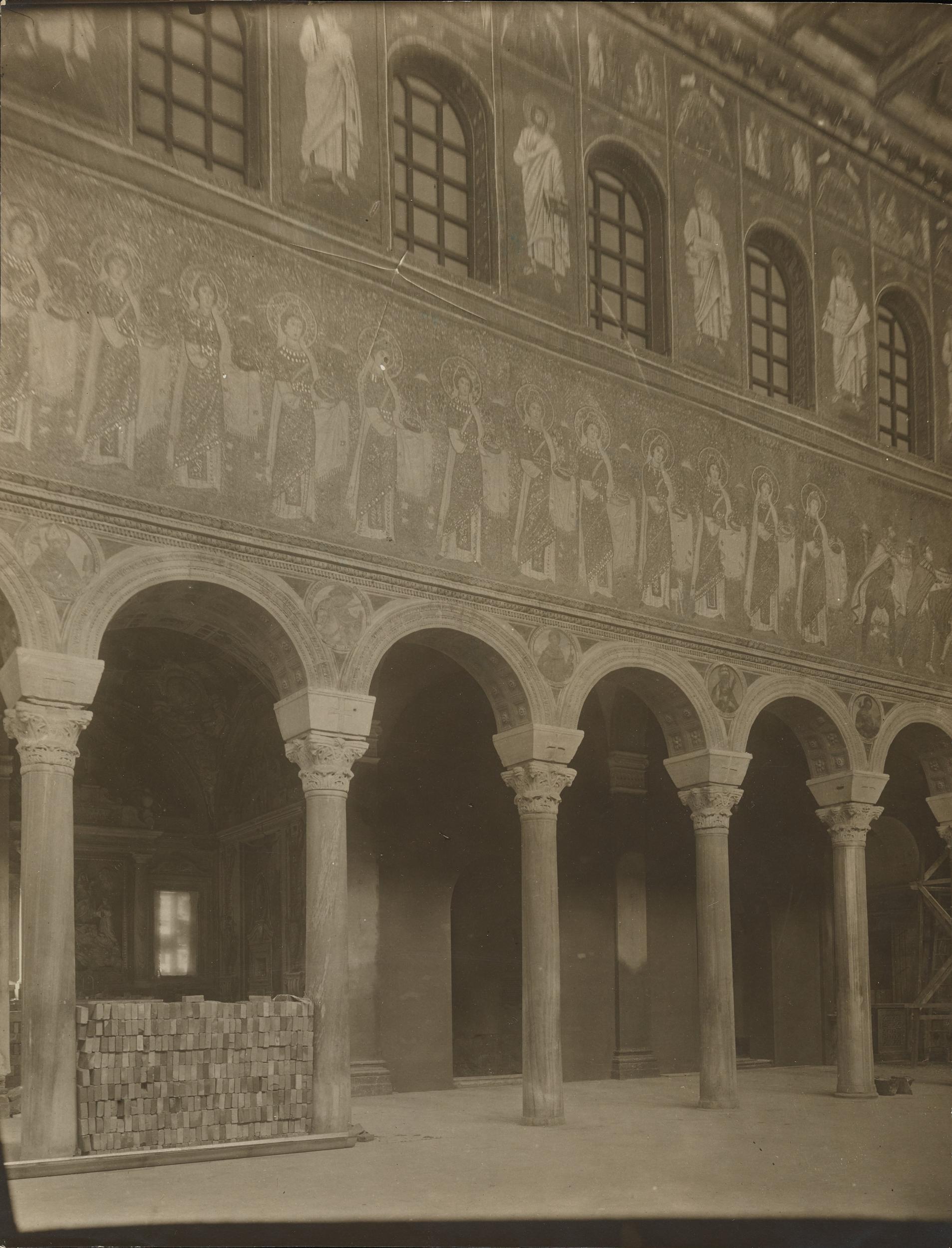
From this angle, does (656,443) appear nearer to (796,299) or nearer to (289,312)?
(796,299)

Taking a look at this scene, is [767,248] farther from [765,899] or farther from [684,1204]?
[684,1204]

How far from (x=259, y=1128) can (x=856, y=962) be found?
24.3 feet

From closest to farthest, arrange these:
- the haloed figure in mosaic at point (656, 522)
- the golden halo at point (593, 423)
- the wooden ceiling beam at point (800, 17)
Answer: the wooden ceiling beam at point (800, 17), the golden halo at point (593, 423), the haloed figure in mosaic at point (656, 522)

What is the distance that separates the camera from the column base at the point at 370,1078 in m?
15.3

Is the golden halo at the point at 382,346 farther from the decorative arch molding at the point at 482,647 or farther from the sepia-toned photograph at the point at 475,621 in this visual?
the decorative arch molding at the point at 482,647

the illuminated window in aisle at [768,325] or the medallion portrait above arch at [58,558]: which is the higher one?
the illuminated window in aisle at [768,325]

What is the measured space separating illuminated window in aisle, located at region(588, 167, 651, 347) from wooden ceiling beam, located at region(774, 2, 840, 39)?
241 cm

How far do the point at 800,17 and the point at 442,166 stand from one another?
432cm

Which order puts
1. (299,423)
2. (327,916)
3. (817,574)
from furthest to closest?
(817,574) < (299,423) < (327,916)

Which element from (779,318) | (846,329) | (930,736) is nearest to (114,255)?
(779,318)

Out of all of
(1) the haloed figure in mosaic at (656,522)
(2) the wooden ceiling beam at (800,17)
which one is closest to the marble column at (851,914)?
(1) the haloed figure in mosaic at (656,522)

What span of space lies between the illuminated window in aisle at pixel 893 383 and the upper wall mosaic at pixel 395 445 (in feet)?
4.16

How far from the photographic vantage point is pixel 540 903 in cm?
1334

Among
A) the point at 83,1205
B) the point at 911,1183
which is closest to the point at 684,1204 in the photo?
the point at 911,1183
